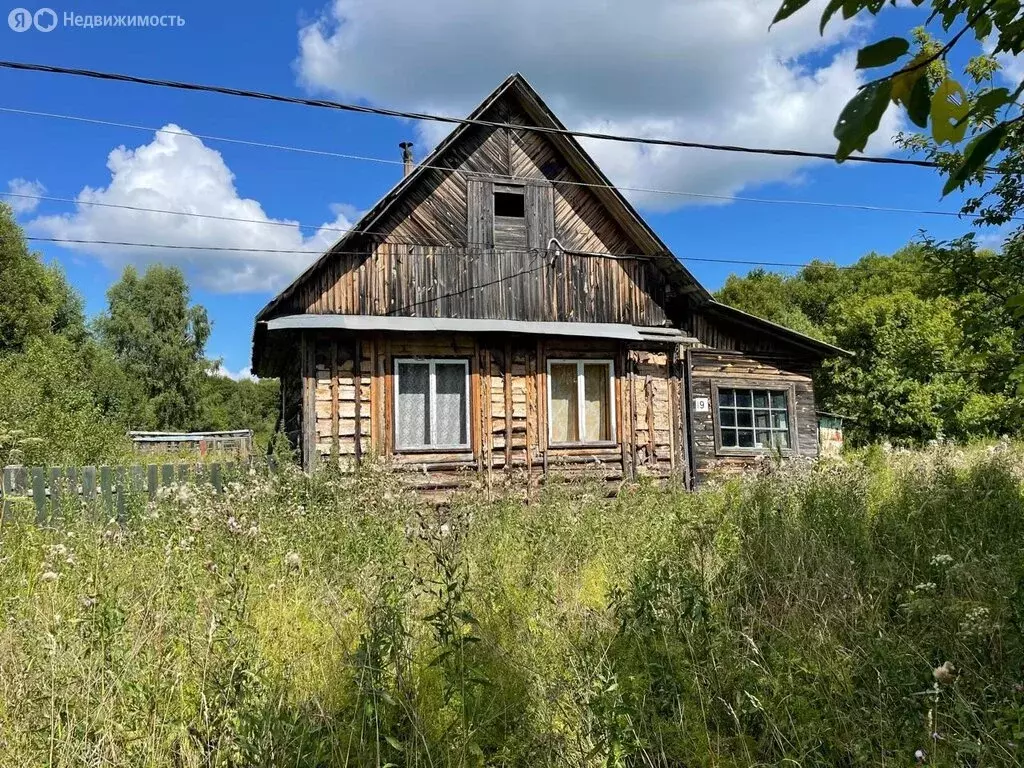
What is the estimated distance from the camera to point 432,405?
1094 centimetres

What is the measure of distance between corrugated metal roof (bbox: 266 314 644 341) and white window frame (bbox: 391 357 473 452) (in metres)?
0.52

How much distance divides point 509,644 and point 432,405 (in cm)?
730

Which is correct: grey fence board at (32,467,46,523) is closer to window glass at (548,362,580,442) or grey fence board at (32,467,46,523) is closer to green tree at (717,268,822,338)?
window glass at (548,362,580,442)

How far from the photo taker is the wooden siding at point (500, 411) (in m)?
10.4

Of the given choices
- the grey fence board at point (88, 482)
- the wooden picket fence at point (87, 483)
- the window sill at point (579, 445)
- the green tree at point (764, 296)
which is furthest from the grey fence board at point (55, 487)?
the green tree at point (764, 296)

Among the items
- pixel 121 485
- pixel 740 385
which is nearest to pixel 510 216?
pixel 740 385

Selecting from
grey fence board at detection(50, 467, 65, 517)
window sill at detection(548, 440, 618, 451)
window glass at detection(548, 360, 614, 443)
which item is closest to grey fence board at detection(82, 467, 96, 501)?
grey fence board at detection(50, 467, 65, 517)

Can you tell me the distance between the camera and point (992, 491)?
6.47 metres

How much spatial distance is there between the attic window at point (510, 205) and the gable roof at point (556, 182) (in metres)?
0.78

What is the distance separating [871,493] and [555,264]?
662cm

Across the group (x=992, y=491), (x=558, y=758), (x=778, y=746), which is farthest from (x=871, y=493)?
(x=558, y=758)

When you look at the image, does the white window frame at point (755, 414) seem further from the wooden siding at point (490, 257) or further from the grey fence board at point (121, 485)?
the grey fence board at point (121, 485)

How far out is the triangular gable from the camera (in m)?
10.7

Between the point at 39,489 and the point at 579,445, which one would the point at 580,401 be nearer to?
the point at 579,445
